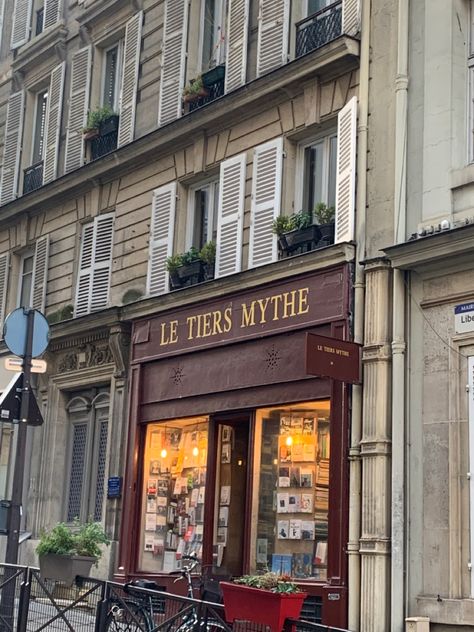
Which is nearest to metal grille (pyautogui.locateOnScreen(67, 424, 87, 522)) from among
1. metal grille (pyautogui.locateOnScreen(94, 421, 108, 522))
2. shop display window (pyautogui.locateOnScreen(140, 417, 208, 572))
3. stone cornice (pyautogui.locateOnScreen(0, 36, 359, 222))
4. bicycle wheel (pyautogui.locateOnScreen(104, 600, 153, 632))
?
metal grille (pyautogui.locateOnScreen(94, 421, 108, 522))

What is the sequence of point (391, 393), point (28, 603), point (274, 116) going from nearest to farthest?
point (28, 603), point (391, 393), point (274, 116)

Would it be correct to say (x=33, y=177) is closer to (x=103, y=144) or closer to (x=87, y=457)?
(x=103, y=144)

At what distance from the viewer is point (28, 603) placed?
34.5 ft

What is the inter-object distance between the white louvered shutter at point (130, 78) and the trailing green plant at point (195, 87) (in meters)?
1.61

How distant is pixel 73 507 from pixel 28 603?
7.43 meters

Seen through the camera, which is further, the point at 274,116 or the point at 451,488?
the point at 274,116

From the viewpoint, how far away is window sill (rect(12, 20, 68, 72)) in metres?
20.5

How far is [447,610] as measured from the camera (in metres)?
11.0

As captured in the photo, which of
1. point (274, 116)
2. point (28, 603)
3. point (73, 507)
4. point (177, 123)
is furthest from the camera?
point (73, 507)

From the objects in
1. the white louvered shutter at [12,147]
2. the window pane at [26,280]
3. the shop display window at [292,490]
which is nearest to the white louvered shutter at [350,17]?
the shop display window at [292,490]

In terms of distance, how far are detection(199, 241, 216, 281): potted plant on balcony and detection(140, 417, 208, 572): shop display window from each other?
214cm

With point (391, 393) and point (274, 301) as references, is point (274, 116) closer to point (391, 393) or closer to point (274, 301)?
point (274, 301)

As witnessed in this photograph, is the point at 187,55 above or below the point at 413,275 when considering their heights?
above

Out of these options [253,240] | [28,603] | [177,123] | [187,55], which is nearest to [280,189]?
[253,240]
